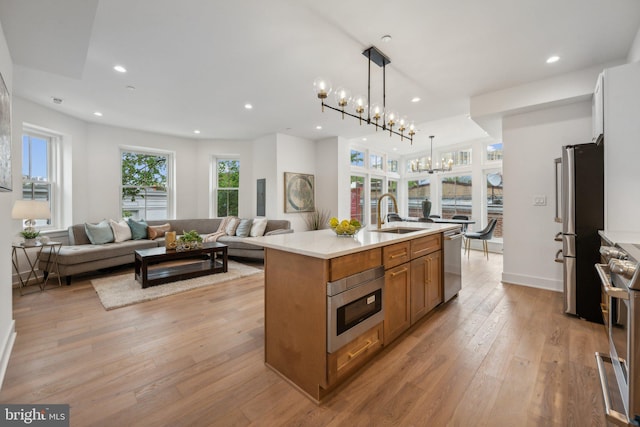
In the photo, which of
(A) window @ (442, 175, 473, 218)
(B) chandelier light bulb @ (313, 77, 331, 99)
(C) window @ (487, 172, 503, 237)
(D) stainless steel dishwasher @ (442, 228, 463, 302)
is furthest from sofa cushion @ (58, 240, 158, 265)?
(C) window @ (487, 172, 503, 237)

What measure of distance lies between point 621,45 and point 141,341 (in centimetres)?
532

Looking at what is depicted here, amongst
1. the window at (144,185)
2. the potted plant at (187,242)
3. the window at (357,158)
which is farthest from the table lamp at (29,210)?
the window at (357,158)

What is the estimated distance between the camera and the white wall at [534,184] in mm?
3537

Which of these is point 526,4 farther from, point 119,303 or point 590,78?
point 119,303

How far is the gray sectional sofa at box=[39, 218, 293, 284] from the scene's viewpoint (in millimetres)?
3877

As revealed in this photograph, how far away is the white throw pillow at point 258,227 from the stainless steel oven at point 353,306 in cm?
408

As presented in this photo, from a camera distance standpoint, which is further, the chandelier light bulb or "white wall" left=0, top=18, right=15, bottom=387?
the chandelier light bulb

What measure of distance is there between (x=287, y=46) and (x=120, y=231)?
14.5ft

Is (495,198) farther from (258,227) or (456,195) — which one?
(258,227)

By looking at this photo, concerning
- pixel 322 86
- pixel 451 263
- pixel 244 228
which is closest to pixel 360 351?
pixel 451 263

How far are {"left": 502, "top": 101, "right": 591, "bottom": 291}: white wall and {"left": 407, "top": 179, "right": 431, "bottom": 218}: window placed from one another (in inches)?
175

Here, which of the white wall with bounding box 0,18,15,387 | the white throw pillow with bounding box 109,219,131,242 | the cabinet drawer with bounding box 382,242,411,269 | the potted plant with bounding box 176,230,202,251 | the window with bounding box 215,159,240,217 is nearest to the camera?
the white wall with bounding box 0,18,15,387

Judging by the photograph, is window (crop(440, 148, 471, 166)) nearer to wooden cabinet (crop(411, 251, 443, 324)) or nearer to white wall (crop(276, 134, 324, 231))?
white wall (crop(276, 134, 324, 231))

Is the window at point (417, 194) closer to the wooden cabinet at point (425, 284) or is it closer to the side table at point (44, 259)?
the wooden cabinet at point (425, 284)
